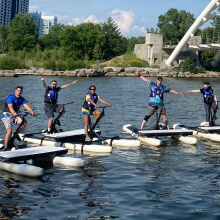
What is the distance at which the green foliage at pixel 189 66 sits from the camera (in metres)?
79.3

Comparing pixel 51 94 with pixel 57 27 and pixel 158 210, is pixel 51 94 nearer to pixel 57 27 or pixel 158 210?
pixel 158 210

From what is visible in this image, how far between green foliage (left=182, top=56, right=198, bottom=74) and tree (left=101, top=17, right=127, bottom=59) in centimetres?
2203

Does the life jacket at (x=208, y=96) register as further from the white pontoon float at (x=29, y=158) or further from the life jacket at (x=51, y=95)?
the white pontoon float at (x=29, y=158)

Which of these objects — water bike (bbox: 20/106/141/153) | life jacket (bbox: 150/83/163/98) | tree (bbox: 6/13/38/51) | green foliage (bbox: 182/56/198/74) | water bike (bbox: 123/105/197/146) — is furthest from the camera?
tree (bbox: 6/13/38/51)

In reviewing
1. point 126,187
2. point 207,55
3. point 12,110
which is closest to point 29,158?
point 12,110

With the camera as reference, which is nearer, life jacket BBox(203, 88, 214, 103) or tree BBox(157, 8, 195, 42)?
life jacket BBox(203, 88, 214, 103)

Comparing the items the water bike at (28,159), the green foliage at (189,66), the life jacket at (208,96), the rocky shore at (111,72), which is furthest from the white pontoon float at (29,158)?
the green foliage at (189,66)

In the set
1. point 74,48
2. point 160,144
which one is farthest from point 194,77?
point 160,144

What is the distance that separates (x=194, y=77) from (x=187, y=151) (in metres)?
63.2

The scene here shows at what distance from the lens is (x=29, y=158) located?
11.6 m

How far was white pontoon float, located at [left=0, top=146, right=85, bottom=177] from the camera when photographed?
11.1m

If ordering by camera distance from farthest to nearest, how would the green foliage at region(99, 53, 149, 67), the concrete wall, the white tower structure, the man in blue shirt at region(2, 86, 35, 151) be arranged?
the concrete wall < the green foliage at region(99, 53, 149, 67) < the white tower structure < the man in blue shirt at region(2, 86, 35, 151)

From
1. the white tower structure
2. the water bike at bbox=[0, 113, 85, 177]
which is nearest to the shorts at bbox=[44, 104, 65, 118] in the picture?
the water bike at bbox=[0, 113, 85, 177]

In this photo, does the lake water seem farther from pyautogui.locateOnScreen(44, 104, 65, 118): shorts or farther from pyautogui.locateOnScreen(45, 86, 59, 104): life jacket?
pyautogui.locateOnScreen(45, 86, 59, 104): life jacket
